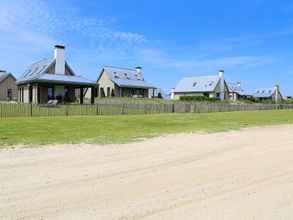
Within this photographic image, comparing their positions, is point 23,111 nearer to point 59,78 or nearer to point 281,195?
point 59,78

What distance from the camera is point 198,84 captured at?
68000 millimetres

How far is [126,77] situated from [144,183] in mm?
48725

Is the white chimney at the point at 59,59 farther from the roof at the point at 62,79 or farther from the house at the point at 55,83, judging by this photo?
the roof at the point at 62,79

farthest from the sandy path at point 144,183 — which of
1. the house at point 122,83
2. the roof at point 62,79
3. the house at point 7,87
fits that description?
the house at point 7,87

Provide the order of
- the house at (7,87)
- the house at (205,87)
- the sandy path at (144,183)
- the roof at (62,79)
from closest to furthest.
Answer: the sandy path at (144,183)
the roof at (62,79)
the house at (7,87)
the house at (205,87)

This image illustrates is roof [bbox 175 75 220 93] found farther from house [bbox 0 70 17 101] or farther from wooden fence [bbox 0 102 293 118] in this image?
house [bbox 0 70 17 101]

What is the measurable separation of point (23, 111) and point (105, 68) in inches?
1318

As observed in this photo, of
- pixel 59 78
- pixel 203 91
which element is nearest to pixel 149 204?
pixel 59 78

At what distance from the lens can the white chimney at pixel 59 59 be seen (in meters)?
36.2

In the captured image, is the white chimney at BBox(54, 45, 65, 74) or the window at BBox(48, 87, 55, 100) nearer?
the window at BBox(48, 87, 55, 100)

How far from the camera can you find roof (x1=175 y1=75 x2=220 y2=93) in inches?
2553

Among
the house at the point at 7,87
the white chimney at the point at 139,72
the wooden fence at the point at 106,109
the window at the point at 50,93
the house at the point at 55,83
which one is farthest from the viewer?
the white chimney at the point at 139,72

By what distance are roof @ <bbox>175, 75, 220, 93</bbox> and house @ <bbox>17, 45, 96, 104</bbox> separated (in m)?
33.4

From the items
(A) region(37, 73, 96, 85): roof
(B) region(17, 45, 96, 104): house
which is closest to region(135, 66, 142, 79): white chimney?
(B) region(17, 45, 96, 104): house
